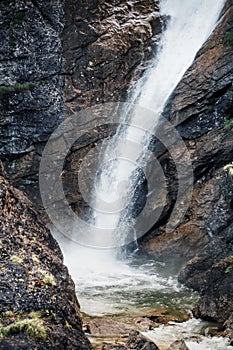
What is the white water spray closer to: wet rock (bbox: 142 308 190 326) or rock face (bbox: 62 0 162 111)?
rock face (bbox: 62 0 162 111)

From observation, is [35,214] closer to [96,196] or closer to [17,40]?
[96,196]

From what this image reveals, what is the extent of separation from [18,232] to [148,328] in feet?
11.2

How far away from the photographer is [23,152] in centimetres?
1622

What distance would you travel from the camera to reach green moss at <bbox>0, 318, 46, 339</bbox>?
5.39 meters

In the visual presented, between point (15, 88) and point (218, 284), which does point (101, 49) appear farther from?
point (218, 284)

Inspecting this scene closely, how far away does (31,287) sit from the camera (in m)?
6.06

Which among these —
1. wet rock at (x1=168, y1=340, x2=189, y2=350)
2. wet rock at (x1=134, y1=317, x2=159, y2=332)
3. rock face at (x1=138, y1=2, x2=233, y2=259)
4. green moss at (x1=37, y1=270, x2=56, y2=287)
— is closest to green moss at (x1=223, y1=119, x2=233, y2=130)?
rock face at (x1=138, y1=2, x2=233, y2=259)

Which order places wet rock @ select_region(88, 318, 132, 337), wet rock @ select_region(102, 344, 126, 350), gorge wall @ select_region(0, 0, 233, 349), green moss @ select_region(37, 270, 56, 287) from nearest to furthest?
green moss @ select_region(37, 270, 56, 287), wet rock @ select_region(102, 344, 126, 350), wet rock @ select_region(88, 318, 132, 337), gorge wall @ select_region(0, 0, 233, 349)

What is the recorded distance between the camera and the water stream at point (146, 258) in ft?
34.6

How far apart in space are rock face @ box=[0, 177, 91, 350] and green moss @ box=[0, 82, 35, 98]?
9.04 metres

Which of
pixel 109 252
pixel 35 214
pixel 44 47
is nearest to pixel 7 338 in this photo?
pixel 35 214

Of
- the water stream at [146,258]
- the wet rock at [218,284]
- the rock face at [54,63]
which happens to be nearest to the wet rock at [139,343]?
the water stream at [146,258]

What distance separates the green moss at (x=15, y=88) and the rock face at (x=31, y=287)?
29.7 feet

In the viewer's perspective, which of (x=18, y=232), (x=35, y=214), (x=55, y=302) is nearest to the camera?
(x=55, y=302)
